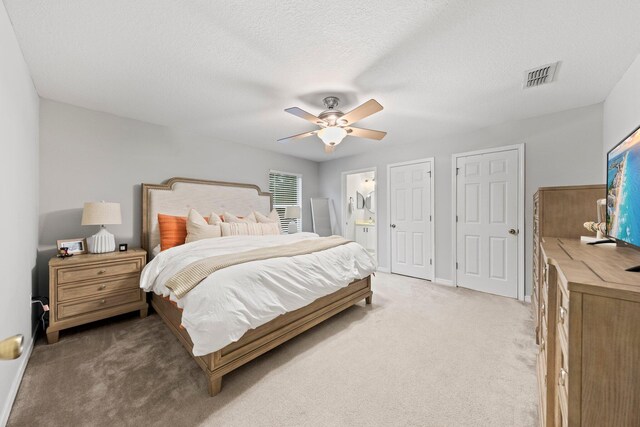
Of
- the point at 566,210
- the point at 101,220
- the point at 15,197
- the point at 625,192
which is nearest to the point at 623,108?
the point at 566,210

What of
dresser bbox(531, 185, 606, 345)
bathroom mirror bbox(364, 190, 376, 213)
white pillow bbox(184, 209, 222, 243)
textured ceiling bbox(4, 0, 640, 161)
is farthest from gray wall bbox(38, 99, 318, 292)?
dresser bbox(531, 185, 606, 345)

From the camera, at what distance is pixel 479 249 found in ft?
12.1

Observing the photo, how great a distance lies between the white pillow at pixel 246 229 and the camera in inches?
130

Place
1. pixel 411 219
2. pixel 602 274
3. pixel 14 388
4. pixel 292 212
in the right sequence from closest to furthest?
pixel 602 274
pixel 14 388
pixel 411 219
pixel 292 212

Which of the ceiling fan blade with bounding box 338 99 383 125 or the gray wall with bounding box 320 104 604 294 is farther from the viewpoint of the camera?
the gray wall with bounding box 320 104 604 294

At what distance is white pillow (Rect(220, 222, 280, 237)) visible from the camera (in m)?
3.31

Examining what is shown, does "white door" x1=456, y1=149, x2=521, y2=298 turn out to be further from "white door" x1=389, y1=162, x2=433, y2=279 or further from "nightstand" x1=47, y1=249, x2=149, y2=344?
"nightstand" x1=47, y1=249, x2=149, y2=344

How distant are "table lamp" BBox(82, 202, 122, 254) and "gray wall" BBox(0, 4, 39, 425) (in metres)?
0.39

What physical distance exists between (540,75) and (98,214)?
4400 millimetres

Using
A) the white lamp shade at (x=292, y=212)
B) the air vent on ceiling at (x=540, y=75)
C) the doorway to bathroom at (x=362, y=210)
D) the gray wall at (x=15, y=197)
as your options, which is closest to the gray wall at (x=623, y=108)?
the air vent on ceiling at (x=540, y=75)

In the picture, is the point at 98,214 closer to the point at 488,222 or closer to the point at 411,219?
the point at 411,219

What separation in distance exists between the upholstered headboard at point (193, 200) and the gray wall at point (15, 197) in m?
1.01

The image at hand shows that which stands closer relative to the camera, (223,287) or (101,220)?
(223,287)

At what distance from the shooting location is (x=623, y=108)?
219 centimetres
